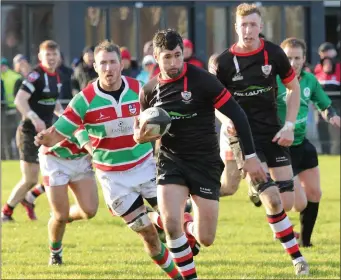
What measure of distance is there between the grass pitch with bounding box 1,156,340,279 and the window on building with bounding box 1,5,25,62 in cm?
1334

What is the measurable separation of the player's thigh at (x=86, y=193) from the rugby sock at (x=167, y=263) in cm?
143

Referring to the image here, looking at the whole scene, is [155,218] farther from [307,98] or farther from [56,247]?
[307,98]

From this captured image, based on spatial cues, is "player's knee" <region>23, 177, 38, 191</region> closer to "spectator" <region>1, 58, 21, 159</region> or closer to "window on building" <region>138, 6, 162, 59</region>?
"spectator" <region>1, 58, 21, 159</region>

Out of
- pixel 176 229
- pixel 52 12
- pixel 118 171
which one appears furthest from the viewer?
pixel 52 12

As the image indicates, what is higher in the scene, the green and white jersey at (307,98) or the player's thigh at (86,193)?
the green and white jersey at (307,98)

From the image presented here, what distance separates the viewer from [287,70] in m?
9.16

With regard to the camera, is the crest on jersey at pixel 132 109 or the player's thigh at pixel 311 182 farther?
the player's thigh at pixel 311 182

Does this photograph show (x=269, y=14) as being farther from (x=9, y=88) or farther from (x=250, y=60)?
(x=250, y=60)

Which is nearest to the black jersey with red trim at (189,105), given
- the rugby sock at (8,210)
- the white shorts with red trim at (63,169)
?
the white shorts with red trim at (63,169)

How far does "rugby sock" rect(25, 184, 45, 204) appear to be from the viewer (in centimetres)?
1371

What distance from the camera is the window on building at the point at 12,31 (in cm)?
2797

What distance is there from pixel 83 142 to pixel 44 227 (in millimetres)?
4176

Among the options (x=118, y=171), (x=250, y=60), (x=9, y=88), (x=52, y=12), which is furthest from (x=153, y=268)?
(x=52, y=12)

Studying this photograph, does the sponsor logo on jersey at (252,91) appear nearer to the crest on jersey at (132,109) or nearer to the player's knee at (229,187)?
the crest on jersey at (132,109)
